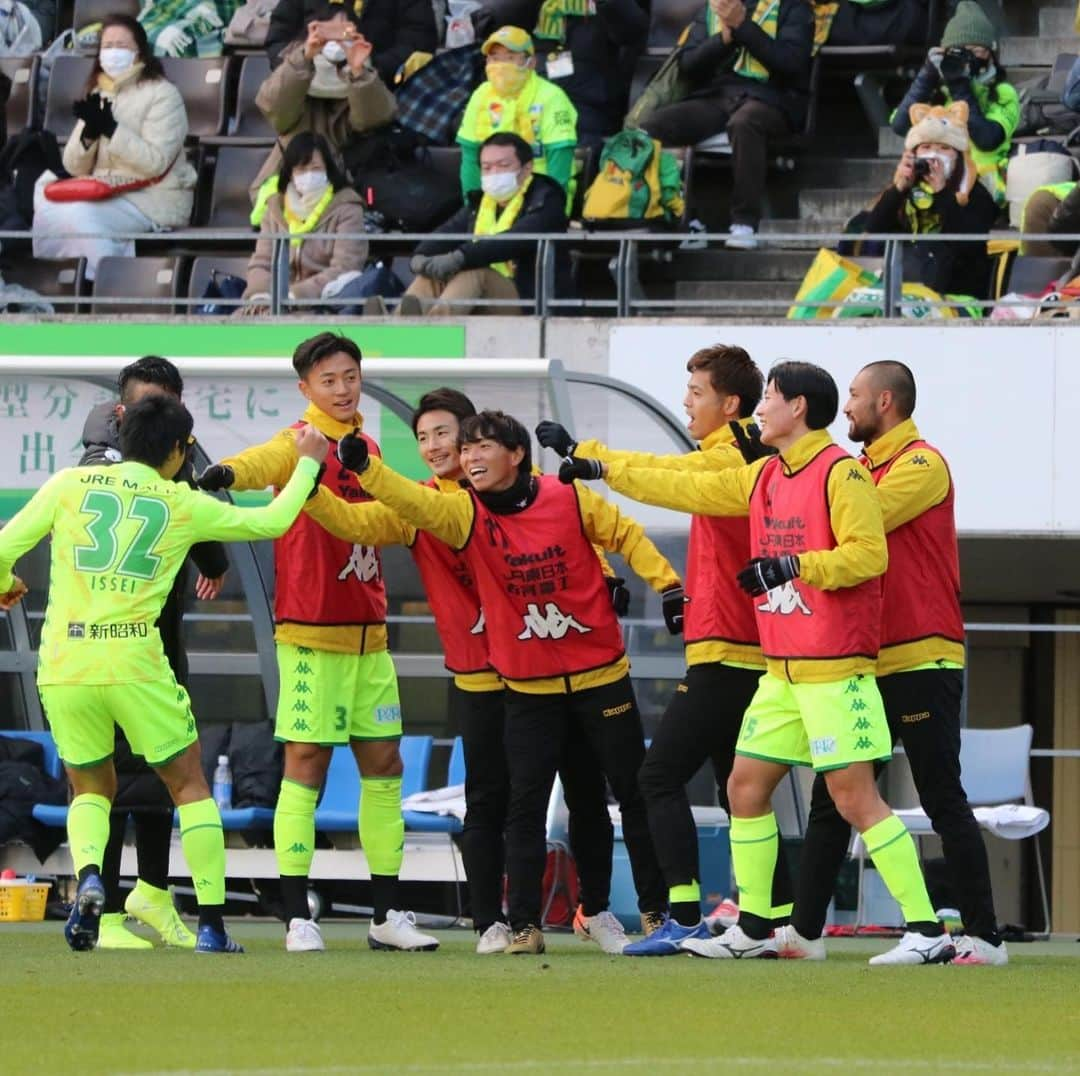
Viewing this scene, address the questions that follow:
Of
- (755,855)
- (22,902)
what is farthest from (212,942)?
(22,902)

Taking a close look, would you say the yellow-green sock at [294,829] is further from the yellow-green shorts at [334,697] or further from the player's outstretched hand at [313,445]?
the player's outstretched hand at [313,445]

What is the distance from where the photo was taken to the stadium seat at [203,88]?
671 inches

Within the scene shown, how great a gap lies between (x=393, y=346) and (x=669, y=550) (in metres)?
2.89

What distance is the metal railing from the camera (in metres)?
13.6

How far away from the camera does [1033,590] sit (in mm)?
16812

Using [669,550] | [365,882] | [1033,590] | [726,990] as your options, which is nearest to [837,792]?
A: [726,990]

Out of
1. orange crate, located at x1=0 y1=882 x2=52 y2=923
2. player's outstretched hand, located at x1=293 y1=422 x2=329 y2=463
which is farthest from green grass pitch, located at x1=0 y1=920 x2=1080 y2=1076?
orange crate, located at x1=0 y1=882 x2=52 y2=923

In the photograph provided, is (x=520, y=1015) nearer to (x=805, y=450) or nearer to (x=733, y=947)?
(x=733, y=947)

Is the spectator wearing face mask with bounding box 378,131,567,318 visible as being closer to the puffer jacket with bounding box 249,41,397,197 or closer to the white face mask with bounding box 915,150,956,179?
the puffer jacket with bounding box 249,41,397,197

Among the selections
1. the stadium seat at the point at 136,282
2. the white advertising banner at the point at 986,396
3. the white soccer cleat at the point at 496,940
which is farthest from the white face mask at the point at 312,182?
the white soccer cleat at the point at 496,940

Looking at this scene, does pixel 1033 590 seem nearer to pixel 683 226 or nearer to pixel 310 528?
pixel 683 226

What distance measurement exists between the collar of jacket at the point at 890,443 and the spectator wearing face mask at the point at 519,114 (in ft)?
22.0

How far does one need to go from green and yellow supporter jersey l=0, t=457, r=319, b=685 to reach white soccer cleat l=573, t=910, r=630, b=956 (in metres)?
1.65

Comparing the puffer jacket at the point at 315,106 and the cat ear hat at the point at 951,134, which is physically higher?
the puffer jacket at the point at 315,106
